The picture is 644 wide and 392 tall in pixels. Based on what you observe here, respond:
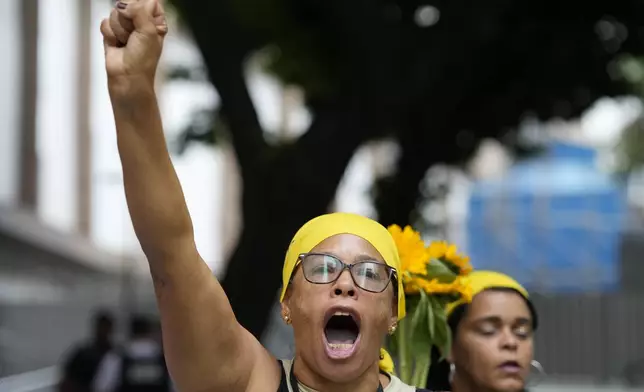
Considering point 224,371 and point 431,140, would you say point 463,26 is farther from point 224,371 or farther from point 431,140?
point 224,371

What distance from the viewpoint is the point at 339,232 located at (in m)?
2.95

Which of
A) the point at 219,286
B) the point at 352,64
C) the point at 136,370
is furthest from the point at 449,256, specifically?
the point at 352,64

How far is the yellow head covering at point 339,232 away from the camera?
295 cm

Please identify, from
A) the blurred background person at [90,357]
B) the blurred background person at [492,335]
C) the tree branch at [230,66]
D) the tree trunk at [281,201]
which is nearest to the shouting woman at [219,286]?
the blurred background person at [492,335]

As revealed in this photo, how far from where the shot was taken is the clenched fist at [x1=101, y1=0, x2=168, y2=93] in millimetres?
2486

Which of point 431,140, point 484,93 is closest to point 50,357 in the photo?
point 431,140

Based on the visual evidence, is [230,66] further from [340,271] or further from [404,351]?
[340,271]

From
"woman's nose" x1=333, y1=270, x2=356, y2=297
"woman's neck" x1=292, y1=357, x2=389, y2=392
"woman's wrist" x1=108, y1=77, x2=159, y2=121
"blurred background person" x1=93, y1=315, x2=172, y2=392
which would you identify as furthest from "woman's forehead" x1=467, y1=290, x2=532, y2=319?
"blurred background person" x1=93, y1=315, x2=172, y2=392

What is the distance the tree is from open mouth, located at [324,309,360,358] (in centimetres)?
767

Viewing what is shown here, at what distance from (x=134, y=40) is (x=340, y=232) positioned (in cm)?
71

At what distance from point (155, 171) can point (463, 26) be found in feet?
27.4

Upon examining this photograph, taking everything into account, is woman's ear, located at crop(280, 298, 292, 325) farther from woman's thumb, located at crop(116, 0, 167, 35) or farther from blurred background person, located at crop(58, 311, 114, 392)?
blurred background person, located at crop(58, 311, 114, 392)

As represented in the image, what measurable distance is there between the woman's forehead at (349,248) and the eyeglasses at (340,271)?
0.02 metres

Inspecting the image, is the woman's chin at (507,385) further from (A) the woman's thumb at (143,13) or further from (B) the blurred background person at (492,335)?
(A) the woman's thumb at (143,13)
